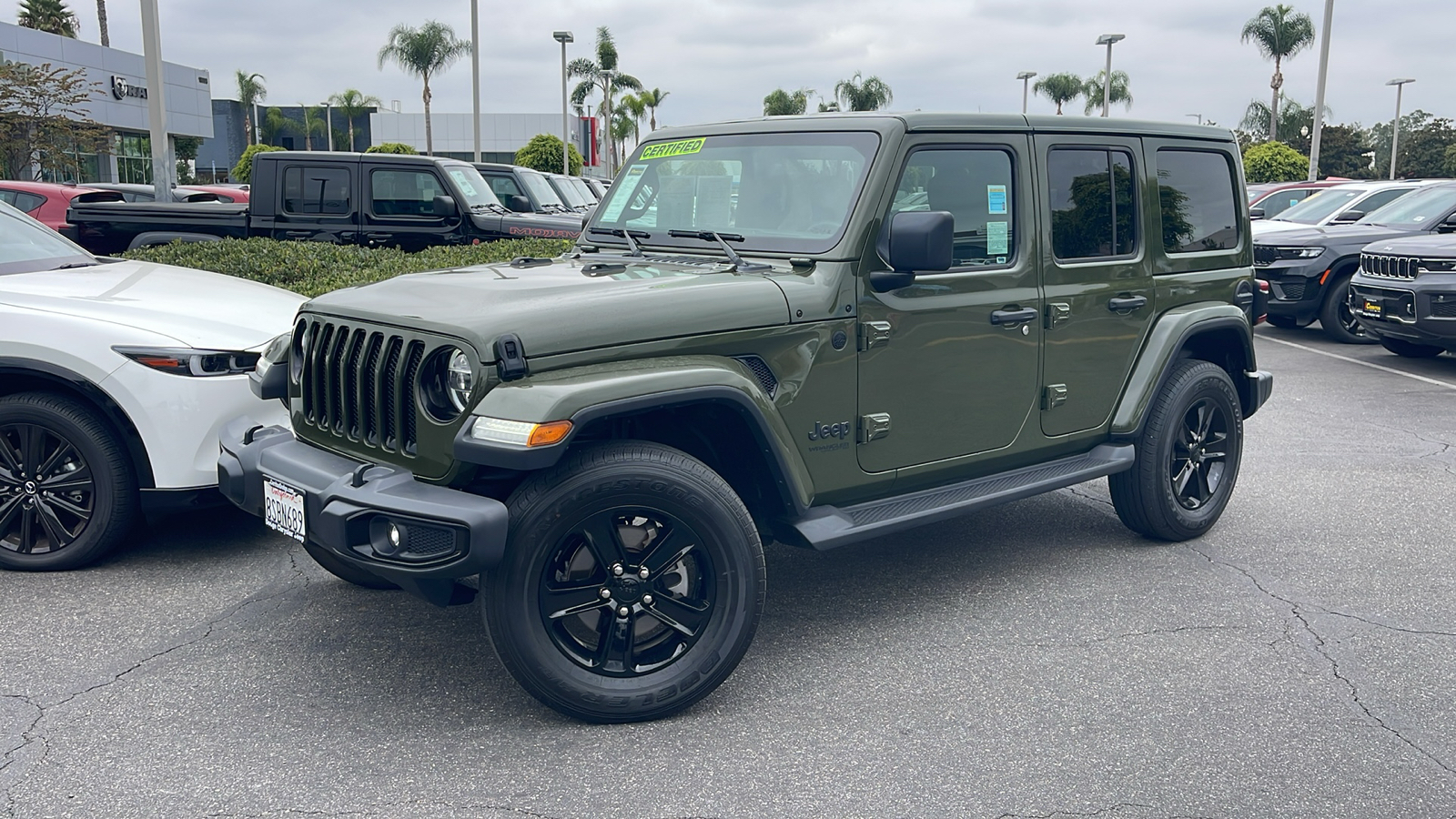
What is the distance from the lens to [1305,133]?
70.7m

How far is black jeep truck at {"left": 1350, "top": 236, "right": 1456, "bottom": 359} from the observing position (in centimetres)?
1030

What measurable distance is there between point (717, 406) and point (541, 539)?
753 millimetres

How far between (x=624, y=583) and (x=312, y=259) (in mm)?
5923

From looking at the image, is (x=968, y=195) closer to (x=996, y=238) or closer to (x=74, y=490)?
(x=996, y=238)

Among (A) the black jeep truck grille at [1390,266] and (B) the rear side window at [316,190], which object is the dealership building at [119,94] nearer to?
(B) the rear side window at [316,190]

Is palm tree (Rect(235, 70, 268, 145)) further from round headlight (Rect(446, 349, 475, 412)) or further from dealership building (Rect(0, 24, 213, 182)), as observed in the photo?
round headlight (Rect(446, 349, 475, 412))

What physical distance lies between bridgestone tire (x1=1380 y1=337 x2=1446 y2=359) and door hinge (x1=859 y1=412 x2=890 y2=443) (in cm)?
987

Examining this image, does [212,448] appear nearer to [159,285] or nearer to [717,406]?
[159,285]

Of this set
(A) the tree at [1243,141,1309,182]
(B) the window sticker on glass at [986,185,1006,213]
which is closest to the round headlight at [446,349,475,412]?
(B) the window sticker on glass at [986,185,1006,213]

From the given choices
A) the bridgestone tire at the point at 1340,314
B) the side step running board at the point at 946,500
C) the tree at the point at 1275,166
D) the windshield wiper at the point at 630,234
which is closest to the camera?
the side step running board at the point at 946,500

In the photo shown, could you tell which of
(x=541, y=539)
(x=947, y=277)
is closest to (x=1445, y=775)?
(x=947, y=277)

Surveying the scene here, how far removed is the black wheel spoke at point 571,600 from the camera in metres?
3.57

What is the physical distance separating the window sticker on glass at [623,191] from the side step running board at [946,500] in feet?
5.53

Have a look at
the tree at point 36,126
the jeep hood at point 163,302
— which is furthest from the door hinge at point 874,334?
the tree at point 36,126
